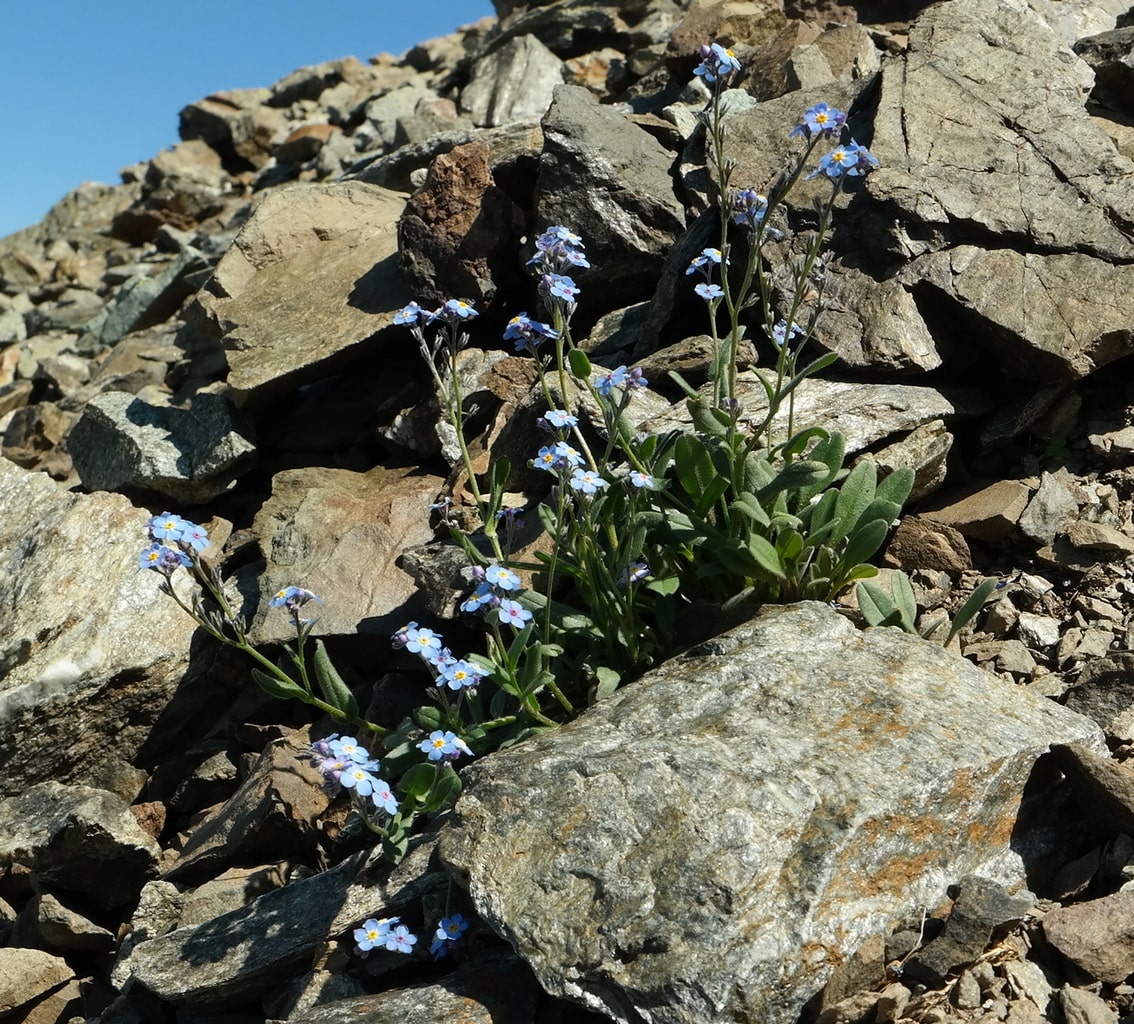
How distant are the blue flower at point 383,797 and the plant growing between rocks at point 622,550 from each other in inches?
1.8

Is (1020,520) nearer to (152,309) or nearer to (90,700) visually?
(90,700)

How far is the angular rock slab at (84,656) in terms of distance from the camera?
Result: 23.9 ft

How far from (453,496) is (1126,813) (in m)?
4.10

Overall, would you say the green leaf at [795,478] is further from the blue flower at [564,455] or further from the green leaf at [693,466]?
the blue flower at [564,455]

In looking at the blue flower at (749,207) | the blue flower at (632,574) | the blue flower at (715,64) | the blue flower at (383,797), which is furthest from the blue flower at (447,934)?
the blue flower at (715,64)

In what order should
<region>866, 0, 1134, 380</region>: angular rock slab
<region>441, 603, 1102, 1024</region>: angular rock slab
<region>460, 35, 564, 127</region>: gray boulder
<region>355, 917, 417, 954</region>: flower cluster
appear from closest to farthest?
<region>441, 603, 1102, 1024</region>: angular rock slab
<region>355, 917, 417, 954</region>: flower cluster
<region>866, 0, 1134, 380</region>: angular rock slab
<region>460, 35, 564, 127</region>: gray boulder

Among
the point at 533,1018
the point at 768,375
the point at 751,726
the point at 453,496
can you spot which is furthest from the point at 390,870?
the point at 768,375

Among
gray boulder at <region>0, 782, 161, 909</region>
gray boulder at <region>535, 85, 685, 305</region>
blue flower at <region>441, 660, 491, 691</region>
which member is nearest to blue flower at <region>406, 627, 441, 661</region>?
blue flower at <region>441, 660, 491, 691</region>

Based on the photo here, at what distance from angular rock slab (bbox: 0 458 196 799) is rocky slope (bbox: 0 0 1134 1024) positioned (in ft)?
0.08

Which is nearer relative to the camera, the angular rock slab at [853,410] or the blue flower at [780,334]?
the blue flower at [780,334]

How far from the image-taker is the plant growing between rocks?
5168 mm

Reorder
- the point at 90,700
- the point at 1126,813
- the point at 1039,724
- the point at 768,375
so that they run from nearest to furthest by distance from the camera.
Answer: the point at 1126,813 → the point at 1039,724 → the point at 768,375 → the point at 90,700

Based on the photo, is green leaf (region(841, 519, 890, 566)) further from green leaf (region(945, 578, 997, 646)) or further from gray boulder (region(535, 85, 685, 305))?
gray boulder (region(535, 85, 685, 305))

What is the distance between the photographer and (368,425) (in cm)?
890
